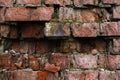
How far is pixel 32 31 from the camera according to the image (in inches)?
86.3

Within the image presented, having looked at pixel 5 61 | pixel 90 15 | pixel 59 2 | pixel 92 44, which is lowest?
pixel 5 61

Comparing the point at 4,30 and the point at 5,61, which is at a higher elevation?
the point at 4,30

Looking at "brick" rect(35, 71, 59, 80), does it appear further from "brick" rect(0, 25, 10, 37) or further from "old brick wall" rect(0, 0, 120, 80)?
"brick" rect(0, 25, 10, 37)

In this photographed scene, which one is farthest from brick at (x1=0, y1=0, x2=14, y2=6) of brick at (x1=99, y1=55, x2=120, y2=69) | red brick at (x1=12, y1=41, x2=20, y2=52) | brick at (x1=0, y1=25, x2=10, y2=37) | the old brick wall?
brick at (x1=99, y1=55, x2=120, y2=69)

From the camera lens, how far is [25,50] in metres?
2.21

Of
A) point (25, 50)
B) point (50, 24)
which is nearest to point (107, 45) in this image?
point (50, 24)

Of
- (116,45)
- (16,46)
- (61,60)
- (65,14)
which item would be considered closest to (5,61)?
(16,46)

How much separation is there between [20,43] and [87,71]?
0.55m

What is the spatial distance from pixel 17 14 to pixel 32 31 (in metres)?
0.17

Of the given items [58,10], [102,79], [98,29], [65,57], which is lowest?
[102,79]

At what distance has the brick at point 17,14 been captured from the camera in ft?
6.95

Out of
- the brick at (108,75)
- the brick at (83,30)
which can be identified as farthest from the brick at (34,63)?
A: the brick at (108,75)

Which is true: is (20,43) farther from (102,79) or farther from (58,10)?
(102,79)

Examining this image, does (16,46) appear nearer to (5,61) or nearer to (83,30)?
(5,61)
